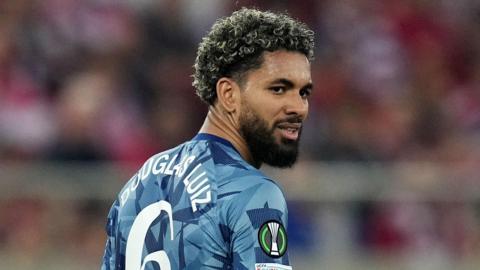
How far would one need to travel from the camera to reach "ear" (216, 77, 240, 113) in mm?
4207

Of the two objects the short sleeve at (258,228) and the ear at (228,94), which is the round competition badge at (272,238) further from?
the ear at (228,94)

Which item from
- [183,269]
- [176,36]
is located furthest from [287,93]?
[176,36]

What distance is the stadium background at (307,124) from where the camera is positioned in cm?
868

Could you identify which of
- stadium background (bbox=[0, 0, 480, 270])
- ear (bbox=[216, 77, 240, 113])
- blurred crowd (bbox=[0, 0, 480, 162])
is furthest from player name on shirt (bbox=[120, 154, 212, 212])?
blurred crowd (bbox=[0, 0, 480, 162])

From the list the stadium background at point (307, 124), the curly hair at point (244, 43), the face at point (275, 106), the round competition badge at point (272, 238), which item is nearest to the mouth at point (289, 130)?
the face at point (275, 106)

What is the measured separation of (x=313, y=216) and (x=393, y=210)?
0.60 metres

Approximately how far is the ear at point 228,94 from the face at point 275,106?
3 cm

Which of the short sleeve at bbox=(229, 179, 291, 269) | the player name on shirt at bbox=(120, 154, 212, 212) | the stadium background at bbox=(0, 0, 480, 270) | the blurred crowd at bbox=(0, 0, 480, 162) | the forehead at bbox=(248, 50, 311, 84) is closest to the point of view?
the short sleeve at bbox=(229, 179, 291, 269)

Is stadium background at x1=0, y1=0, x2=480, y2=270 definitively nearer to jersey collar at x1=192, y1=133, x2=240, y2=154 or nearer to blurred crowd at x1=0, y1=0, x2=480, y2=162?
blurred crowd at x1=0, y1=0, x2=480, y2=162

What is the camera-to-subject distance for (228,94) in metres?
4.24

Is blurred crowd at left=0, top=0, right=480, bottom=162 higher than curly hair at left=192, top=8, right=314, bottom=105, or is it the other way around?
blurred crowd at left=0, top=0, right=480, bottom=162

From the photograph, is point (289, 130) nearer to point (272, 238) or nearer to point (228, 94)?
point (228, 94)

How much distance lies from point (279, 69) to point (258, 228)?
1.96 ft

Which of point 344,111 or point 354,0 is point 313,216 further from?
point 354,0
